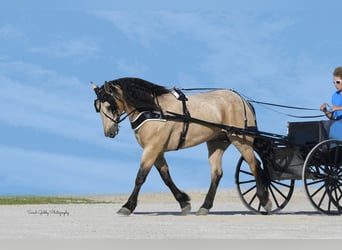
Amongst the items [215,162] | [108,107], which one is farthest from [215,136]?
[108,107]

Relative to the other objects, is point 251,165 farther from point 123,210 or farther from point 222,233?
point 222,233

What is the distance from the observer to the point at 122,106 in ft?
38.3

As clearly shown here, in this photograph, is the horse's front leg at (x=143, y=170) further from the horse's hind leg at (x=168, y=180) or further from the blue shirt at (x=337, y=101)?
the blue shirt at (x=337, y=101)

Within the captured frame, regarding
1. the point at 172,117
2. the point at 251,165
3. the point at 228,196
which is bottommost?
the point at 228,196

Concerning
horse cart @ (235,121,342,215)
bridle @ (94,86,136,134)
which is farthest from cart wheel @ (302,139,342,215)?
bridle @ (94,86,136,134)

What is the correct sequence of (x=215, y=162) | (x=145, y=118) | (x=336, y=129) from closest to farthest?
(x=145, y=118) → (x=336, y=129) → (x=215, y=162)

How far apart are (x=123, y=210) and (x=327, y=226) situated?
10.4 ft

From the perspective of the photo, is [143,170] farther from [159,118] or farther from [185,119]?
[185,119]

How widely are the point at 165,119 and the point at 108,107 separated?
34.4 inches

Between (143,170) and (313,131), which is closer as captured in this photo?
(143,170)

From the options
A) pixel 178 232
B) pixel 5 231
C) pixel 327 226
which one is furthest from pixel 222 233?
pixel 5 231

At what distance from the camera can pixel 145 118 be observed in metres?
11.4

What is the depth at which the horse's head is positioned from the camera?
37.7 feet

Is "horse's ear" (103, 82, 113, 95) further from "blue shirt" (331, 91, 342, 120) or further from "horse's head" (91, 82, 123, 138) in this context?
"blue shirt" (331, 91, 342, 120)
